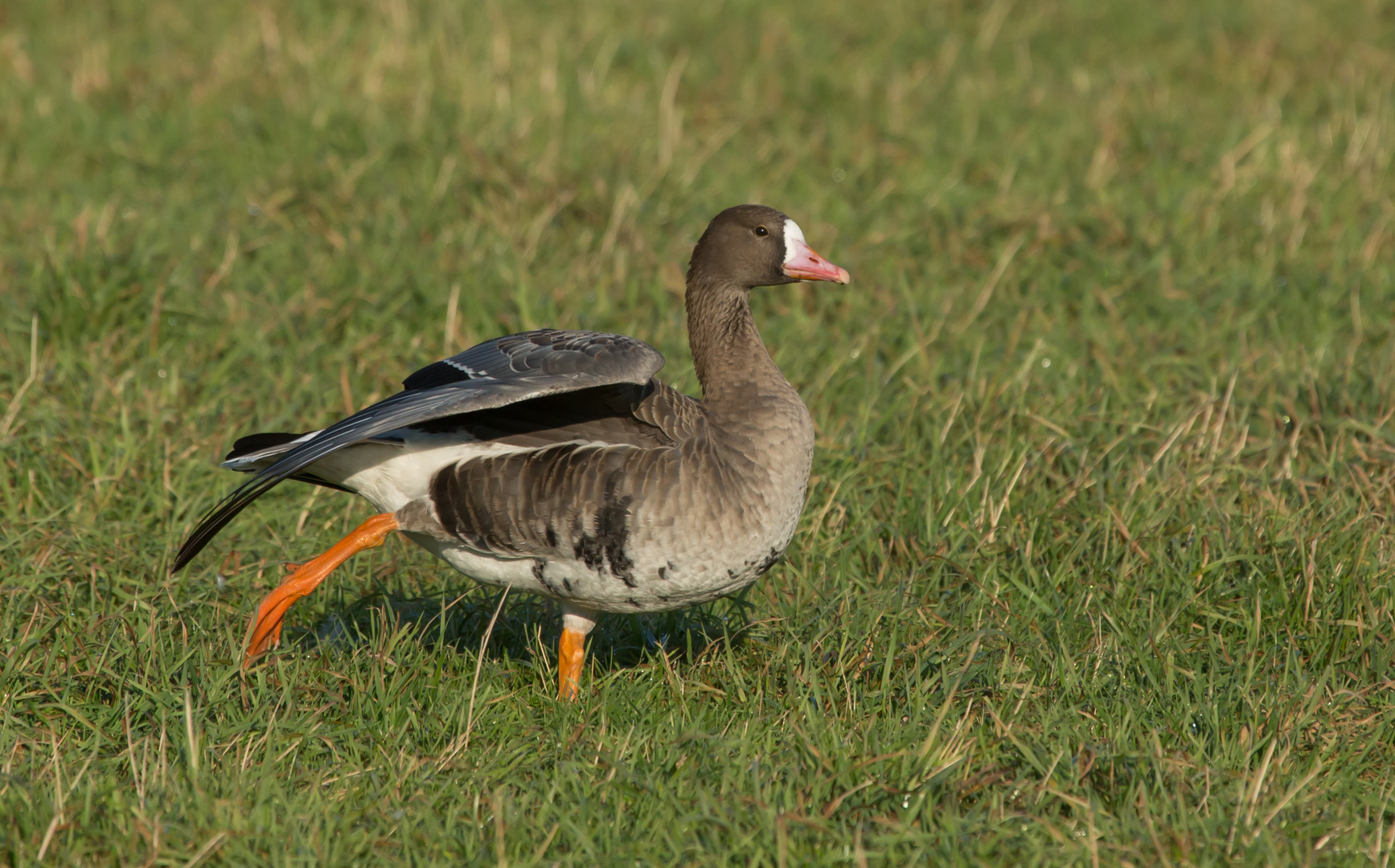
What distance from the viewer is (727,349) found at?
4414 mm

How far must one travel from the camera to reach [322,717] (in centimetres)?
399

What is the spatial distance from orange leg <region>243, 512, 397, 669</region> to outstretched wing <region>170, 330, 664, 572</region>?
0.28 m

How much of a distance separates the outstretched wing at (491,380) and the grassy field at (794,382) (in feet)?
2.28

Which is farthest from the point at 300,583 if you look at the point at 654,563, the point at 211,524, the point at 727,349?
the point at 727,349

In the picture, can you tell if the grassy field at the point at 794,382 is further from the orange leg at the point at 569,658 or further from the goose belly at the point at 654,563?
the goose belly at the point at 654,563

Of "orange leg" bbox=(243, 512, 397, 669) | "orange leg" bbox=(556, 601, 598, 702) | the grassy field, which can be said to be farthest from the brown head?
"orange leg" bbox=(243, 512, 397, 669)

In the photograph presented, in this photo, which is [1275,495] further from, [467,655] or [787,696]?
[467,655]

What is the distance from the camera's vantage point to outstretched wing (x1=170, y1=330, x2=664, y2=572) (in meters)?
3.76

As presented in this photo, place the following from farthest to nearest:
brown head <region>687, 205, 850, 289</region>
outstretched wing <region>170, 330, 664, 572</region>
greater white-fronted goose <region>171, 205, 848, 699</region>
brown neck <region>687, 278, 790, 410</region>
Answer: brown head <region>687, 205, 850, 289</region>, brown neck <region>687, 278, 790, 410</region>, greater white-fronted goose <region>171, 205, 848, 699</region>, outstretched wing <region>170, 330, 664, 572</region>

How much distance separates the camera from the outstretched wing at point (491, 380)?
148 inches

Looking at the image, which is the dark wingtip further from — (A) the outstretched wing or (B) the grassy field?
(B) the grassy field

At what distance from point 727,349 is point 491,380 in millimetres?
845

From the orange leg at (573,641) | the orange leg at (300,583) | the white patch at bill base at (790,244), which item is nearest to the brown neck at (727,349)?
the white patch at bill base at (790,244)

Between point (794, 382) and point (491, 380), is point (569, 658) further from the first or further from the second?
point (794, 382)
